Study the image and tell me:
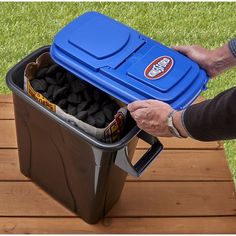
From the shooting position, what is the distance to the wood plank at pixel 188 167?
1977 mm

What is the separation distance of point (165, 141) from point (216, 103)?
0.79 meters

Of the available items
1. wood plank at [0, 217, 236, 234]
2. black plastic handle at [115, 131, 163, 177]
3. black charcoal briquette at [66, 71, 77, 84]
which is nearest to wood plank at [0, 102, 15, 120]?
wood plank at [0, 217, 236, 234]

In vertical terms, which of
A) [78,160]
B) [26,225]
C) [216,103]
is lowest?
[26,225]

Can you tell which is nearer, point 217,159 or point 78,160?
point 78,160

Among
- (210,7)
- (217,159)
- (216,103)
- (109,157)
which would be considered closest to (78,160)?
(109,157)

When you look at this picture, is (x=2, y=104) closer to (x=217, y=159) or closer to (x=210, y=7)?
(x=217, y=159)

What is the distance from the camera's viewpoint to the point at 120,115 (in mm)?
1494

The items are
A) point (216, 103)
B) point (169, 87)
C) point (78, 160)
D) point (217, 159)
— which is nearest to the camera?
point (216, 103)

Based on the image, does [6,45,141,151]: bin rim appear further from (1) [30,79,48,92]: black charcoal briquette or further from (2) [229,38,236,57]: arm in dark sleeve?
(2) [229,38,236,57]: arm in dark sleeve

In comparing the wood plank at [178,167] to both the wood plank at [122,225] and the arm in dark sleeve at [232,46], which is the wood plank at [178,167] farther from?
the arm in dark sleeve at [232,46]

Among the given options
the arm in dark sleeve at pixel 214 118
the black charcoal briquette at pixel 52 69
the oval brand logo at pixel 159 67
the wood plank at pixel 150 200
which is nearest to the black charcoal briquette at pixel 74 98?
the black charcoal briquette at pixel 52 69

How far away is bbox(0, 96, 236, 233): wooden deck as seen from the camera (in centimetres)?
183

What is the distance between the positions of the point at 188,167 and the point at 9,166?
0.64m

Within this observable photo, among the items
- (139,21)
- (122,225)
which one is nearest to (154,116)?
(122,225)
